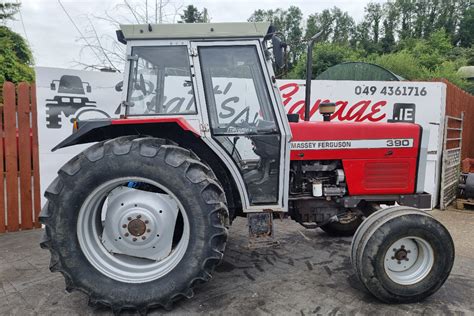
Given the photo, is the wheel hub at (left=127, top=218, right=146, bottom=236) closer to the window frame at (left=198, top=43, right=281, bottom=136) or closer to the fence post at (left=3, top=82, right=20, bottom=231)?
the window frame at (left=198, top=43, right=281, bottom=136)

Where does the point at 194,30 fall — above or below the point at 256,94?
above

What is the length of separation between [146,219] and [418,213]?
2274 mm

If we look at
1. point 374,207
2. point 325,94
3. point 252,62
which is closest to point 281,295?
point 374,207

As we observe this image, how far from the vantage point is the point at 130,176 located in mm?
Result: 2742

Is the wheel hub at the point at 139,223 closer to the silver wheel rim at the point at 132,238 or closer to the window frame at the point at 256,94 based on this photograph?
the silver wheel rim at the point at 132,238

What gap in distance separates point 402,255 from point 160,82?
2559mm

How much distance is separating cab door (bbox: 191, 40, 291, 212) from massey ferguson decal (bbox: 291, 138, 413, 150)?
12.7 inches

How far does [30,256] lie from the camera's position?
4070mm

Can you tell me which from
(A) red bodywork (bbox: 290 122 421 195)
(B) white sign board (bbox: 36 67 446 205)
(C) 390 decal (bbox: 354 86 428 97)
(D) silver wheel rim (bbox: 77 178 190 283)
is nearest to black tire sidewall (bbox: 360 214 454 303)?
(A) red bodywork (bbox: 290 122 421 195)

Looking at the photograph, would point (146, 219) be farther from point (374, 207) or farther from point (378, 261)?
point (374, 207)

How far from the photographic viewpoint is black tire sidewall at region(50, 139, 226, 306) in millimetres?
2715

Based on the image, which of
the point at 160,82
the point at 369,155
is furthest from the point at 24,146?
the point at 369,155

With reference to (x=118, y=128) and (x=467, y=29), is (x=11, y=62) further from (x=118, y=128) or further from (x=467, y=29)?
(x=467, y=29)

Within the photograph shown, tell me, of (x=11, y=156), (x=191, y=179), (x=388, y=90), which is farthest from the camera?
(x=388, y=90)
